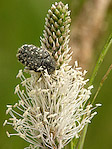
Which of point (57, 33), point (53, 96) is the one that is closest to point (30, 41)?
point (57, 33)

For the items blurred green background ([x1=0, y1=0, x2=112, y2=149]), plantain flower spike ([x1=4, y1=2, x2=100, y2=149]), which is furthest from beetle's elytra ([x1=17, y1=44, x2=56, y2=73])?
blurred green background ([x1=0, y1=0, x2=112, y2=149])

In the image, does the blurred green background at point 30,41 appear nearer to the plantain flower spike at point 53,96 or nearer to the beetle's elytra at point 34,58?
the plantain flower spike at point 53,96

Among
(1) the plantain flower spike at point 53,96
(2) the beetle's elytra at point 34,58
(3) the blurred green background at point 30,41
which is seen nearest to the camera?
(2) the beetle's elytra at point 34,58

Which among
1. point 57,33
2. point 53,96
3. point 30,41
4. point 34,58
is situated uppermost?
point 30,41

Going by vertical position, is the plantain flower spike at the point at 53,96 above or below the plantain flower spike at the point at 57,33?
below

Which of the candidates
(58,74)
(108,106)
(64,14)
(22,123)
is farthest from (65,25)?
(108,106)

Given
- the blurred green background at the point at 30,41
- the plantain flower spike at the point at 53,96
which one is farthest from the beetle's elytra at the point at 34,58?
the blurred green background at the point at 30,41

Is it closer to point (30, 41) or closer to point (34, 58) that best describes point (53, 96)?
point (34, 58)

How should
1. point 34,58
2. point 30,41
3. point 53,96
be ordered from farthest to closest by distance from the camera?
point 30,41 → point 53,96 → point 34,58

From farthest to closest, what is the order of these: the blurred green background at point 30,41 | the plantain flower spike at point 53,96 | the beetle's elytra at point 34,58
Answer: the blurred green background at point 30,41
the plantain flower spike at point 53,96
the beetle's elytra at point 34,58

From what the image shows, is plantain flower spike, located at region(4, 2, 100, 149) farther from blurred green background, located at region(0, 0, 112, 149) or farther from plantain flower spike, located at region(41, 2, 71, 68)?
blurred green background, located at region(0, 0, 112, 149)

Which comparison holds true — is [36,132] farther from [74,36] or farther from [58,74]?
[74,36]

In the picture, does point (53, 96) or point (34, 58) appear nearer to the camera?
point (34, 58)
